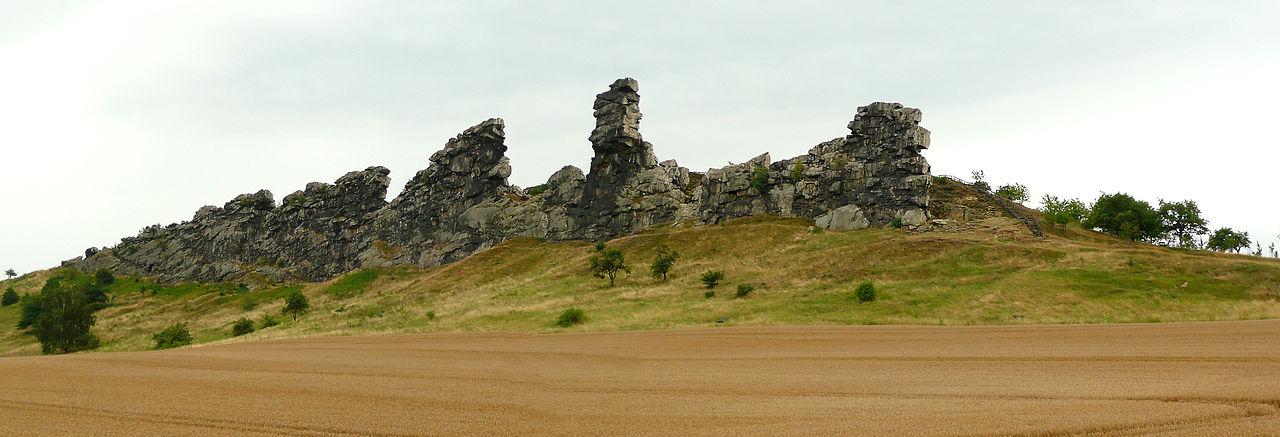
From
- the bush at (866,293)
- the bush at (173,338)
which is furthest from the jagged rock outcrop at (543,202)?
the bush at (173,338)

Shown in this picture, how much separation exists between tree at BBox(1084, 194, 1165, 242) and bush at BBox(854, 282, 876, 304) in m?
A: 36.1

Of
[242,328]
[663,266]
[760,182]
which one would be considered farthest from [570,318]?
[760,182]

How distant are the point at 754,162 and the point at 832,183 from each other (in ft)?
35.5

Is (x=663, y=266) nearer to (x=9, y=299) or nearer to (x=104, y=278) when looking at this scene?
(x=9, y=299)

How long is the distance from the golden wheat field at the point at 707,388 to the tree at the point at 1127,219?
4582 centimetres

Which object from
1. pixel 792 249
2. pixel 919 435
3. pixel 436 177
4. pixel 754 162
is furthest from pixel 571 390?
pixel 436 177

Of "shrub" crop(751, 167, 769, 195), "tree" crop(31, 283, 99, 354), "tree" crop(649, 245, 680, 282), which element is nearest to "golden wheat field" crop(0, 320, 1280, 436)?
"tree" crop(649, 245, 680, 282)

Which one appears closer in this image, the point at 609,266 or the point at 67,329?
the point at 67,329

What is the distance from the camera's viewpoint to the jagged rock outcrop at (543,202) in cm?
6500

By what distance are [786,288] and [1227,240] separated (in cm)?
5018

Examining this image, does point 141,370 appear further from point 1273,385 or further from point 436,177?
point 436,177

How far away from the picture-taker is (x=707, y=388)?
48.3ft

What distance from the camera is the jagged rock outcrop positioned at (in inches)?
2559

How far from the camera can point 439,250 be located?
82.2m
